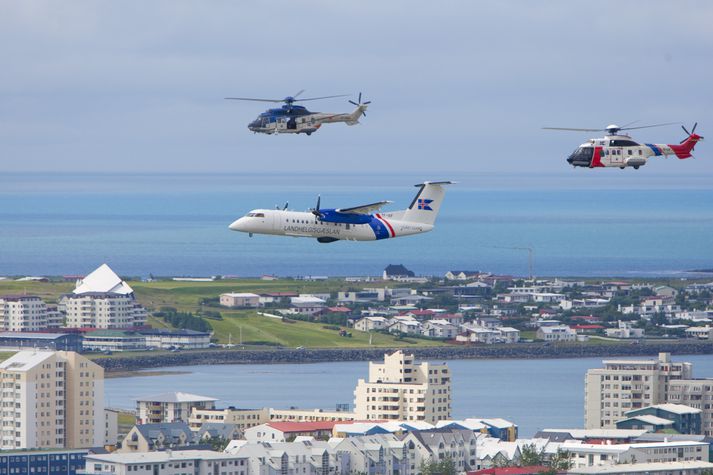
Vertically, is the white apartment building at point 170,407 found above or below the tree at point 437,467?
above

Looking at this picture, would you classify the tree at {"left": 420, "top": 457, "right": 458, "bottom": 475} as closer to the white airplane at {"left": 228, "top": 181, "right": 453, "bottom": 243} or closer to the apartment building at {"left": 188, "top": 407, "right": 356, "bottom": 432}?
the white airplane at {"left": 228, "top": 181, "right": 453, "bottom": 243}

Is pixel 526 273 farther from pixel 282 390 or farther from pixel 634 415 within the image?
pixel 634 415

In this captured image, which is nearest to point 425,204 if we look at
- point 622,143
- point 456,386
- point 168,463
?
point 622,143

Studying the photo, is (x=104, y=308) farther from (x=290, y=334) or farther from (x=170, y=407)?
(x=170, y=407)

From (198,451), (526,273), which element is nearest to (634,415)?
(198,451)

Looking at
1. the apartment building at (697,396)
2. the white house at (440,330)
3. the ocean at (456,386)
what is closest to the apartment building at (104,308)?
the ocean at (456,386)

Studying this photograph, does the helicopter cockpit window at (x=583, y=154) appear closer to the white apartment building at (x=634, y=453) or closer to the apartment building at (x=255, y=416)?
the white apartment building at (x=634, y=453)
